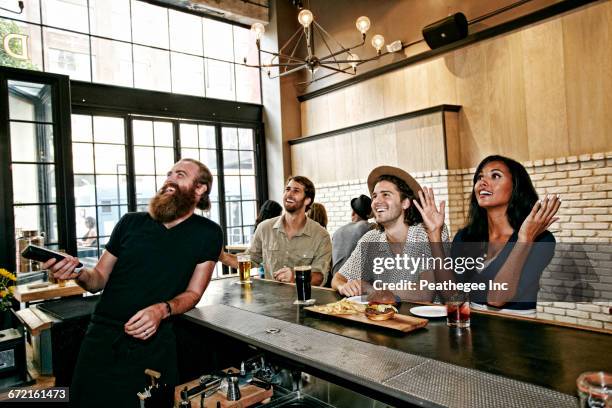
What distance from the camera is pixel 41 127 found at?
16.1 ft

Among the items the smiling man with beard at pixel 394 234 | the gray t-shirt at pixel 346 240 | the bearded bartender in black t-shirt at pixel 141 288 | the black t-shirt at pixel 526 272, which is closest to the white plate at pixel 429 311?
the black t-shirt at pixel 526 272

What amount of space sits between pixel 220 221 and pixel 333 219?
Answer: 6.24ft

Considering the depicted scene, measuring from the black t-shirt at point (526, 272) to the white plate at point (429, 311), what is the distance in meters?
0.33

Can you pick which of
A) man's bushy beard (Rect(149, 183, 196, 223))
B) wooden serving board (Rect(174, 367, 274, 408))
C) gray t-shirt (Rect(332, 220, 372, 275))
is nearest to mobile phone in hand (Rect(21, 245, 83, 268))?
man's bushy beard (Rect(149, 183, 196, 223))

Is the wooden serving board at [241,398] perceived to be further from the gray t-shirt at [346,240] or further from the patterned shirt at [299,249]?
the gray t-shirt at [346,240]

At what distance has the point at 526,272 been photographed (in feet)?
6.03

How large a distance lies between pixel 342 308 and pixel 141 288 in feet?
3.09

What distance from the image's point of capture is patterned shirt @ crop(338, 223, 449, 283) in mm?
2276

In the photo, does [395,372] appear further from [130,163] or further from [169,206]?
[130,163]

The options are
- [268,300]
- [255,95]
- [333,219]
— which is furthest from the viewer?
[255,95]

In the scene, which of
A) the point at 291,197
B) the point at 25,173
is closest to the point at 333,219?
the point at 291,197

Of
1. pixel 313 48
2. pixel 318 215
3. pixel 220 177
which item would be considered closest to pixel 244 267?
pixel 318 215

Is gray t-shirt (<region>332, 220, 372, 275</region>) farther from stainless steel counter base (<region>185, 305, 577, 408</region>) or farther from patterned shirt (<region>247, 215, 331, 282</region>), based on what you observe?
stainless steel counter base (<region>185, 305, 577, 408</region>)

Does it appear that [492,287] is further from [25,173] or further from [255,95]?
[255,95]
